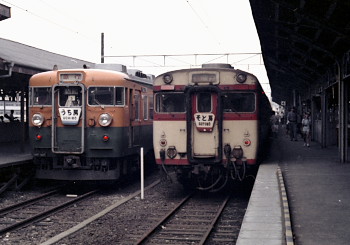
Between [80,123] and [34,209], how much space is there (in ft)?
8.25

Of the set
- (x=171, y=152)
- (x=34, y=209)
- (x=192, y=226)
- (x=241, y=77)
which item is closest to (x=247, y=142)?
(x=241, y=77)

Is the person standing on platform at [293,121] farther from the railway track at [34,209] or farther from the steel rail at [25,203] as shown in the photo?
the steel rail at [25,203]

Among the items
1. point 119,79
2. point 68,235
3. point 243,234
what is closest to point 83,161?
point 119,79

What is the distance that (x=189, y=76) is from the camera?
11.2 metres

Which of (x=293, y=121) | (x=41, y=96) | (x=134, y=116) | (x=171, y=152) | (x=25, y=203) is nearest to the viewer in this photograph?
(x=25, y=203)

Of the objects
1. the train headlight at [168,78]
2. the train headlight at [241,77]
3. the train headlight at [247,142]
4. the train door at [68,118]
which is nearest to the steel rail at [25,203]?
the train door at [68,118]

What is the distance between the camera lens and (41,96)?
12.4 m

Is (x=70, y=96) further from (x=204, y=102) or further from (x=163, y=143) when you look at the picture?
(x=204, y=102)

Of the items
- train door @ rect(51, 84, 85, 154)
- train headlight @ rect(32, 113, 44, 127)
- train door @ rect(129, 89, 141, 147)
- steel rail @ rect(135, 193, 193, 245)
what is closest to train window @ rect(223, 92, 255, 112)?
steel rail @ rect(135, 193, 193, 245)

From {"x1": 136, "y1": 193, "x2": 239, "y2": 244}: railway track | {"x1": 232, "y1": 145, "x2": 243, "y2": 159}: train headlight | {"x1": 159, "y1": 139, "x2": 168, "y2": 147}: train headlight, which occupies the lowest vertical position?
{"x1": 136, "y1": 193, "x2": 239, "y2": 244}: railway track

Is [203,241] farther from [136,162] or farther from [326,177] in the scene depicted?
[136,162]

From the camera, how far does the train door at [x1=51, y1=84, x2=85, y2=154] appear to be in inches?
474

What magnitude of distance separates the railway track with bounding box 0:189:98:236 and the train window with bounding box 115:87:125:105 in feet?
7.72

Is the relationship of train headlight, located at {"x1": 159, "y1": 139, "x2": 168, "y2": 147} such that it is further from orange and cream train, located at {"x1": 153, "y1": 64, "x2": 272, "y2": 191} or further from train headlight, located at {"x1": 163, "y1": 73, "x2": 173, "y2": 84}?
train headlight, located at {"x1": 163, "y1": 73, "x2": 173, "y2": 84}
